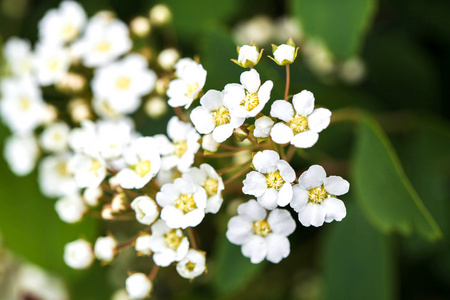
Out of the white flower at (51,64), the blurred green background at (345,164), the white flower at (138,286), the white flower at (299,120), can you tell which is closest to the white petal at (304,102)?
the white flower at (299,120)

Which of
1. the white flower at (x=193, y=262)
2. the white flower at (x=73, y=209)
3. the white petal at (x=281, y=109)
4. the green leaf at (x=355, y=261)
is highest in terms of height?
the white petal at (x=281, y=109)

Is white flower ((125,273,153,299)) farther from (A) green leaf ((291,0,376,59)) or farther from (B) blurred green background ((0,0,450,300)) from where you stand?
(A) green leaf ((291,0,376,59))

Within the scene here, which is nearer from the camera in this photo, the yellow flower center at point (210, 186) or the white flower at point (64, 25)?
the yellow flower center at point (210, 186)

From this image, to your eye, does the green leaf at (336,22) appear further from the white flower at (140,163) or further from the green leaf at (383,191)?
the white flower at (140,163)

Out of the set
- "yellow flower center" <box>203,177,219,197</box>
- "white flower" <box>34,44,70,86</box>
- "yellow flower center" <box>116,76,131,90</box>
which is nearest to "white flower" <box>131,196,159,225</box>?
"yellow flower center" <box>203,177,219,197</box>

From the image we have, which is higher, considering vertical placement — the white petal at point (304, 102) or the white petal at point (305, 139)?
the white petal at point (304, 102)

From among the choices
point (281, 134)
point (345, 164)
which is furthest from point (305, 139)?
point (345, 164)

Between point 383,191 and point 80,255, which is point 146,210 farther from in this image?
point 383,191

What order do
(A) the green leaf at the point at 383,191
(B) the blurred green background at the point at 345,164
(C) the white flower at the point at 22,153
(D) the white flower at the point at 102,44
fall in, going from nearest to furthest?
(A) the green leaf at the point at 383,191, (B) the blurred green background at the point at 345,164, (D) the white flower at the point at 102,44, (C) the white flower at the point at 22,153
